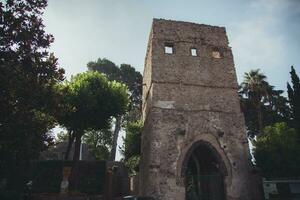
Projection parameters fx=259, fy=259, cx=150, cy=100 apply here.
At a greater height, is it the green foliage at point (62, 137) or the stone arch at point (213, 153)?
the green foliage at point (62, 137)

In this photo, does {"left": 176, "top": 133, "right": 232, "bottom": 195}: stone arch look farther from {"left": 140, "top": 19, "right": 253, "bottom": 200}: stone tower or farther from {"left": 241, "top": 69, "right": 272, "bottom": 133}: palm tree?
{"left": 241, "top": 69, "right": 272, "bottom": 133}: palm tree

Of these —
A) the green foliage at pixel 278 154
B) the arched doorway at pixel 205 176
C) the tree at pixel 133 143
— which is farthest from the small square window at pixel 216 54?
the tree at pixel 133 143

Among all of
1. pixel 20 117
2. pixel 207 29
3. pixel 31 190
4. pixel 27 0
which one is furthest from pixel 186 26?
pixel 31 190

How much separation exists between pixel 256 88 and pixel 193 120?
1316cm

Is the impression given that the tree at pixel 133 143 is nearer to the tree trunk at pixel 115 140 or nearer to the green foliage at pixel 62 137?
the tree trunk at pixel 115 140

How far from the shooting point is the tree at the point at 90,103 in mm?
19266

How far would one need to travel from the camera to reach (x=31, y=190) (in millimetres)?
16828

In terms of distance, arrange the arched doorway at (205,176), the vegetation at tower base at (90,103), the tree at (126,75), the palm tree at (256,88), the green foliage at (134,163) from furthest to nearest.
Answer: the tree at (126,75)
the palm tree at (256,88)
the green foliage at (134,163)
the vegetation at tower base at (90,103)
the arched doorway at (205,176)

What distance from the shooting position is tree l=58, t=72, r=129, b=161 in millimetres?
19266

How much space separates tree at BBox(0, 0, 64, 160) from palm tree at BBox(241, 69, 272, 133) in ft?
70.7

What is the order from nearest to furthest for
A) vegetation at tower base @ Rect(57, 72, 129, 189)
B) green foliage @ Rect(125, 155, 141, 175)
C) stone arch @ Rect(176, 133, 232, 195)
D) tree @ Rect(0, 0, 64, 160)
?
tree @ Rect(0, 0, 64, 160), stone arch @ Rect(176, 133, 232, 195), vegetation at tower base @ Rect(57, 72, 129, 189), green foliage @ Rect(125, 155, 141, 175)

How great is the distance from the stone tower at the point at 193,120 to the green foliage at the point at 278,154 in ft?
6.47

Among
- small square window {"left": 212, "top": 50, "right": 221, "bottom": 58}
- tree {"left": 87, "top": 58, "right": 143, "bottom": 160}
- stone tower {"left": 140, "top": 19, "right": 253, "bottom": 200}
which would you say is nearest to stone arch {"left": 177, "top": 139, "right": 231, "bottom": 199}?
stone tower {"left": 140, "top": 19, "right": 253, "bottom": 200}

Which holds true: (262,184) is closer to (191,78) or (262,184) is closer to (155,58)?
(191,78)
